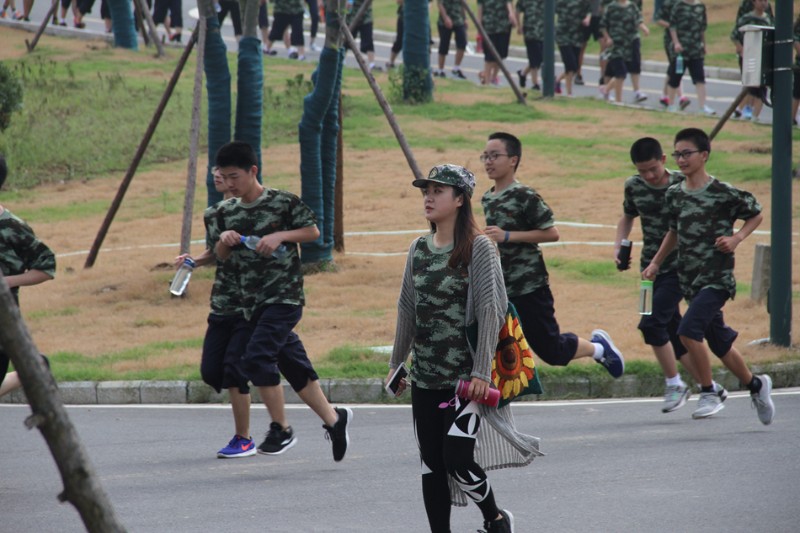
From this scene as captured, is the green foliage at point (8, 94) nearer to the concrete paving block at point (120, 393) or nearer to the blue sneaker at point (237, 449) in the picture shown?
the concrete paving block at point (120, 393)

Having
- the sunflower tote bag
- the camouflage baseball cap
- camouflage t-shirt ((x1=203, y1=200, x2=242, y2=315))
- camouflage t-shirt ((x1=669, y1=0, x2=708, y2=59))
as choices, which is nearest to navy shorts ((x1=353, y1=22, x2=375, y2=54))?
camouflage t-shirt ((x1=669, y1=0, x2=708, y2=59))

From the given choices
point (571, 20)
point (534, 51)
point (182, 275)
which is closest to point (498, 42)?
point (534, 51)

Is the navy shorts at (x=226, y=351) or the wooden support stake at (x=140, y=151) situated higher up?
the wooden support stake at (x=140, y=151)

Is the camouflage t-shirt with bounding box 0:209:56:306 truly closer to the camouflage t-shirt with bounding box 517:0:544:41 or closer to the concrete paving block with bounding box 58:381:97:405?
the concrete paving block with bounding box 58:381:97:405

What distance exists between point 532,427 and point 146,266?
677cm

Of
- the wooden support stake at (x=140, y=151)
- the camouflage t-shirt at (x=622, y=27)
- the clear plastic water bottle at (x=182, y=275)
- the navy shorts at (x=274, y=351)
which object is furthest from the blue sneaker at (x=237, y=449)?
the camouflage t-shirt at (x=622, y=27)

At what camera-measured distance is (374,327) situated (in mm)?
11508

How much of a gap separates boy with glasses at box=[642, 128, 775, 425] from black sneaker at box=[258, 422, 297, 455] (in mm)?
2537

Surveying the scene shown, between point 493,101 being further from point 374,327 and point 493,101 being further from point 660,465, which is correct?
point 660,465

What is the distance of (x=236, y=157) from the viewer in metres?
7.41

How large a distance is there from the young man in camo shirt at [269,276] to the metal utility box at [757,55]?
175 inches

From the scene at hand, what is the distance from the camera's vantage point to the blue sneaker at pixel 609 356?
8.91 meters

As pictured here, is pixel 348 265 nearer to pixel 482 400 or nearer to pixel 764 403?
pixel 764 403

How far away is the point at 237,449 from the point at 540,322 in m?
2.07
